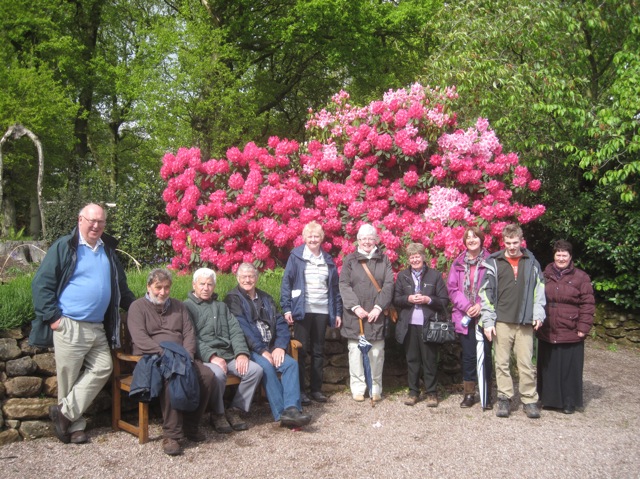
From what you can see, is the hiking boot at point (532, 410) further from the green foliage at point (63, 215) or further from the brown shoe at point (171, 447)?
the green foliage at point (63, 215)

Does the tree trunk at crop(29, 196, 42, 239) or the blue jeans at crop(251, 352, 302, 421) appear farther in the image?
the tree trunk at crop(29, 196, 42, 239)

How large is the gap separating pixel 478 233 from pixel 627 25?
18.2ft

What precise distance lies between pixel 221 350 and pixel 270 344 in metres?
0.54

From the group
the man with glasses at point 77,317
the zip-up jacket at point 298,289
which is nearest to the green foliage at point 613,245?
the zip-up jacket at point 298,289

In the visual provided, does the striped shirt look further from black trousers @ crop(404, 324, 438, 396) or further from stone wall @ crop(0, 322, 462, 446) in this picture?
stone wall @ crop(0, 322, 462, 446)

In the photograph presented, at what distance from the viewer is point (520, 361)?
18.6ft

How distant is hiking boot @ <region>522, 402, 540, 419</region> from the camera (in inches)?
217

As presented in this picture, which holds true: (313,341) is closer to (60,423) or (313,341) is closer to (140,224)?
(60,423)

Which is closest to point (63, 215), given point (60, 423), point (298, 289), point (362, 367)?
point (298, 289)

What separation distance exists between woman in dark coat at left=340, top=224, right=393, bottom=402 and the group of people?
11 mm

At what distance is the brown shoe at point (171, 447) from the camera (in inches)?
172

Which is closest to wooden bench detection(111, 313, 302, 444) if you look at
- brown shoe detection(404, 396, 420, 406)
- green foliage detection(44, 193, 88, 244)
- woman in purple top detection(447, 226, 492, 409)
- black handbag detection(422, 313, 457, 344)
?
brown shoe detection(404, 396, 420, 406)

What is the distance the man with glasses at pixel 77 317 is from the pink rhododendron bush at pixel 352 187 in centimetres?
294

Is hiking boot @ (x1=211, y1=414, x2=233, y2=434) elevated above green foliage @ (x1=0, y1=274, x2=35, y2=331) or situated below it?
below
